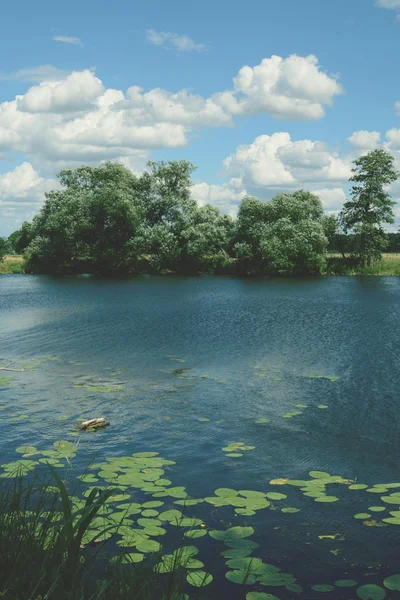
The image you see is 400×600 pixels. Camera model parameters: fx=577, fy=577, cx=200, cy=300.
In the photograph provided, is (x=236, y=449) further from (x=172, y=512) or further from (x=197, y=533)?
(x=197, y=533)

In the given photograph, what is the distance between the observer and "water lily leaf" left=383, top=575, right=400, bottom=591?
7.21 meters

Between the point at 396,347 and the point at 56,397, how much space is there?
16.5 m

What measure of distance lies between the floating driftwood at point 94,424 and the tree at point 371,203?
70143mm

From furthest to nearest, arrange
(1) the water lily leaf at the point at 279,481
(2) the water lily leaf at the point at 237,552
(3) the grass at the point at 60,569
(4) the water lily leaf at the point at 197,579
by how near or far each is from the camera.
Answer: (1) the water lily leaf at the point at 279,481 → (2) the water lily leaf at the point at 237,552 → (4) the water lily leaf at the point at 197,579 → (3) the grass at the point at 60,569

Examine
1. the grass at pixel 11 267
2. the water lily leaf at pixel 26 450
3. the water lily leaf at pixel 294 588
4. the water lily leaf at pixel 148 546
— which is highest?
the grass at pixel 11 267

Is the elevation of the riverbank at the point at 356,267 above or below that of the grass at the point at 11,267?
below

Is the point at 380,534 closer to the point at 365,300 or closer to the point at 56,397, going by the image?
the point at 56,397

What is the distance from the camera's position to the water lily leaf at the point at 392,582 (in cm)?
721

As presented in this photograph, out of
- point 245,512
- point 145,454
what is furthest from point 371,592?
point 145,454

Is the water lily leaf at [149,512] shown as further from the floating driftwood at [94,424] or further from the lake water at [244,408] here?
the floating driftwood at [94,424]

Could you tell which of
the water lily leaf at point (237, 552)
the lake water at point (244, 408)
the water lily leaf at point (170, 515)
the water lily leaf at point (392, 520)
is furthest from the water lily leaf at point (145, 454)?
the water lily leaf at point (392, 520)

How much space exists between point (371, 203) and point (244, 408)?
6951 cm

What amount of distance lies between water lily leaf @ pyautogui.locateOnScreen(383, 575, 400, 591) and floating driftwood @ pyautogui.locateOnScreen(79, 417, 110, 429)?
841cm

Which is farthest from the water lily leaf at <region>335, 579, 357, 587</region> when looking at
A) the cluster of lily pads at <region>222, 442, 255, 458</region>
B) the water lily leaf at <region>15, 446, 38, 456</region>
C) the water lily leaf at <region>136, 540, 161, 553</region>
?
the water lily leaf at <region>15, 446, 38, 456</region>
